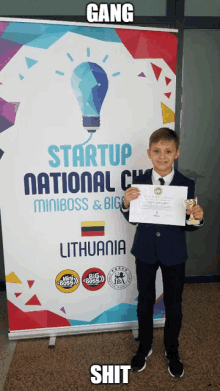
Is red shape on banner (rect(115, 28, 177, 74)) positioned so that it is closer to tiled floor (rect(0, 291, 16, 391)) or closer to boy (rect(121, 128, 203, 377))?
boy (rect(121, 128, 203, 377))

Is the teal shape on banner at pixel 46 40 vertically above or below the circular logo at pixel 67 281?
above

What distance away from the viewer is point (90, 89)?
1795 mm

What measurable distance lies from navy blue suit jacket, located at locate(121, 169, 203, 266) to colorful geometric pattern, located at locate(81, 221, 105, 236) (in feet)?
1.29

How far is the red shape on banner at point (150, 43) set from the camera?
178 centimetres

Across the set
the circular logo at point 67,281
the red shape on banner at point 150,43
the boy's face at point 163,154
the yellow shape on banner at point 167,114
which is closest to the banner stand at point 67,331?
the circular logo at point 67,281

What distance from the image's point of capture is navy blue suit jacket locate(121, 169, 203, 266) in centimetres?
164

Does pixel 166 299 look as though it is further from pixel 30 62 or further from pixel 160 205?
pixel 30 62

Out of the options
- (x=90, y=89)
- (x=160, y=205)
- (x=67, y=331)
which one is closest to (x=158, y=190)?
(x=160, y=205)

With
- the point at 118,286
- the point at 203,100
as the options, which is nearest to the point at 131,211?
the point at 118,286

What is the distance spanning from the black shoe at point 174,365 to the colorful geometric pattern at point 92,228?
0.94 metres

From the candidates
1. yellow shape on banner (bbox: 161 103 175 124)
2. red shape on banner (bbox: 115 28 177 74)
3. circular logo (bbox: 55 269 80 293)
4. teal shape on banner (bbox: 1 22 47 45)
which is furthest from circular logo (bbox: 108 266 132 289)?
teal shape on banner (bbox: 1 22 47 45)

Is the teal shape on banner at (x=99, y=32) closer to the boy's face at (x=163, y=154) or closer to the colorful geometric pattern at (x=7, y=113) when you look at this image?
the colorful geometric pattern at (x=7, y=113)

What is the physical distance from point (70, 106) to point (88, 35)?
0.46 metres

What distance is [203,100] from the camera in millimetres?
2570
